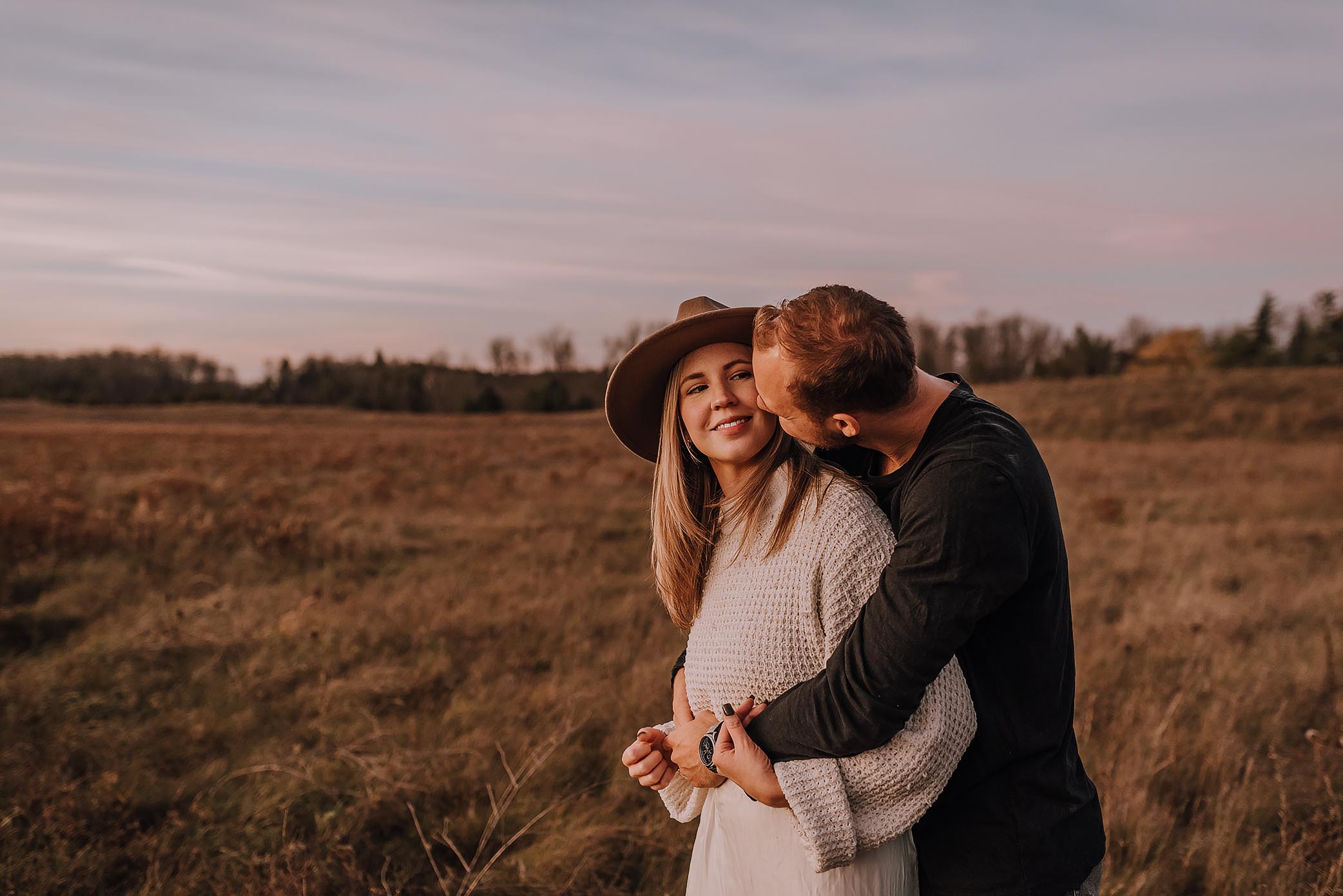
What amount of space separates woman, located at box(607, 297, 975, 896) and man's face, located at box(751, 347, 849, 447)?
0.16 metres

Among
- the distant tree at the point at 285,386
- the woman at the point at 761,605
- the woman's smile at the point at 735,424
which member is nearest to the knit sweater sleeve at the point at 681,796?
the woman at the point at 761,605

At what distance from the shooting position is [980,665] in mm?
1620

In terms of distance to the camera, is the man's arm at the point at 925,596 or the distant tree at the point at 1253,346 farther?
the distant tree at the point at 1253,346

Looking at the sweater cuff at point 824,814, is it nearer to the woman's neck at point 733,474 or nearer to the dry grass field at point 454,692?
the woman's neck at point 733,474

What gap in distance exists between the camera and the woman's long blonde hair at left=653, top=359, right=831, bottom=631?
1915 millimetres

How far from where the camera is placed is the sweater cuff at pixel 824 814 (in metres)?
1.58

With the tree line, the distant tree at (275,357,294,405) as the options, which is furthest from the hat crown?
the distant tree at (275,357,294,405)

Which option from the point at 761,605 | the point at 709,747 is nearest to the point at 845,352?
the point at 761,605

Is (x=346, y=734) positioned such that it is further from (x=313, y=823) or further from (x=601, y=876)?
(x=601, y=876)

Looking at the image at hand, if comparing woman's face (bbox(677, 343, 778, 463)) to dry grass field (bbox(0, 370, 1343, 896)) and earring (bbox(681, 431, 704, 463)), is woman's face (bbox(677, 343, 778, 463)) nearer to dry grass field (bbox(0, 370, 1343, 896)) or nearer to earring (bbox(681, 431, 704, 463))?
earring (bbox(681, 431, 704, 463))

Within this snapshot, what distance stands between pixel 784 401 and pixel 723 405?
1.36 feet

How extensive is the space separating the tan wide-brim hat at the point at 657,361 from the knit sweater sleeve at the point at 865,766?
2.23 feet

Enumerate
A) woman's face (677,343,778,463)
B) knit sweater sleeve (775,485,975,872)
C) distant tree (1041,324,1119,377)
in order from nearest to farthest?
knit sweater sleeve (775,485,975,872)
woman's face (677,343,778,463)
distant tree (1041,324,1119,377)

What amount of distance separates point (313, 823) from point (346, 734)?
2.87 feet
